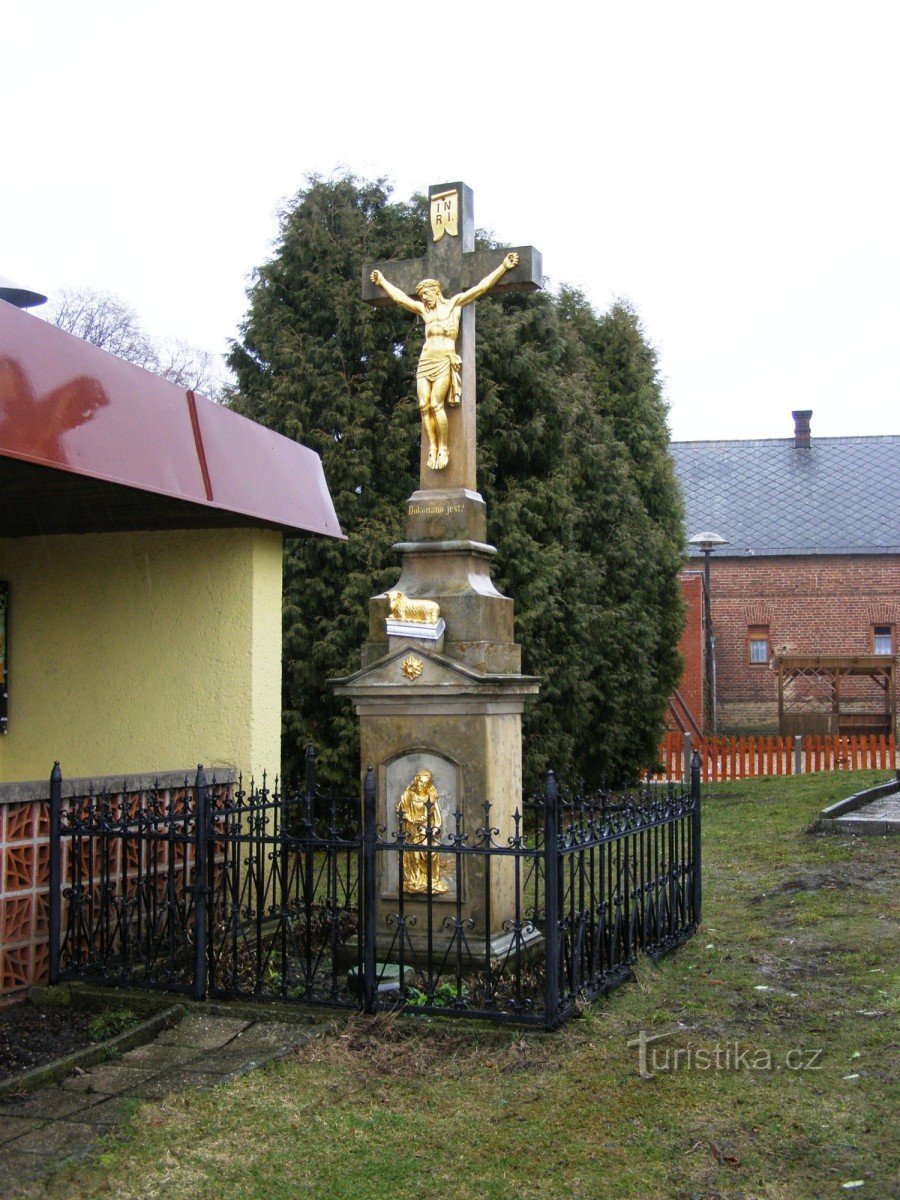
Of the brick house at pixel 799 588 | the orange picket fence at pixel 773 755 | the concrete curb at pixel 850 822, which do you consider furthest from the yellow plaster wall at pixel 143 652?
the brick house at pixel 799 588

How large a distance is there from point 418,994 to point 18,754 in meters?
4.44

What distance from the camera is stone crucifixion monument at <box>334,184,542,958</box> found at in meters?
6.64

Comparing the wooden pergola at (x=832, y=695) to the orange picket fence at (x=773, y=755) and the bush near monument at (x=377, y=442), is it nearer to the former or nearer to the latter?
the orange picket fence at (x=773, y=755)

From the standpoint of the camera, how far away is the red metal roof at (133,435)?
5.73 meters

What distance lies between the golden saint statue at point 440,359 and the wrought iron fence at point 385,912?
87.6 inches

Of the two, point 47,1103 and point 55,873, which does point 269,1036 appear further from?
point 55,873

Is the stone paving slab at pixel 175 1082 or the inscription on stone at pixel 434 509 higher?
the inscription on stone at pixel 434 509

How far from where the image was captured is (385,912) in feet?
22.6

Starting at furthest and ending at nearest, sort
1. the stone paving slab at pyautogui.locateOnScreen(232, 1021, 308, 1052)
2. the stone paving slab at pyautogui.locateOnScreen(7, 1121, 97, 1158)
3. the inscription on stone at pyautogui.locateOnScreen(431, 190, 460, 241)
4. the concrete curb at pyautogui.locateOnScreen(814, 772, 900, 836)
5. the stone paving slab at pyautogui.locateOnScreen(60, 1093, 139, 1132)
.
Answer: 1. the concrete curb at pyautogui.locateOnScreen(814, 772, 900, 836)
2. the inscription on stone at pyautogui.locateOnScreen(431, 190, 460, 241)
3. the stone paving slab at pyautogui.locateOnScreen(232, 1021, 308, 1052)
4. the stone paving slab at pyautogui.locateOnScreen(60, 1093, 139, 1132)
5. the stone paving slab at pyautogui.locateOnScreen(7, 1121, 97, 1158)

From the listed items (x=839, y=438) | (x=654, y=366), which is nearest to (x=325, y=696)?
(x=654, y=366)

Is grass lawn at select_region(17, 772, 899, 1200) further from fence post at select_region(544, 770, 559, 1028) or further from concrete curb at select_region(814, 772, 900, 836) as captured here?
concrete curb at select_region(814, 772, 900, 836)

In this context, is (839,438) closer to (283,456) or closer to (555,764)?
(555,764)

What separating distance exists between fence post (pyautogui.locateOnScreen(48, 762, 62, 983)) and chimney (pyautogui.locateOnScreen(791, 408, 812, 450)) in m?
32.5

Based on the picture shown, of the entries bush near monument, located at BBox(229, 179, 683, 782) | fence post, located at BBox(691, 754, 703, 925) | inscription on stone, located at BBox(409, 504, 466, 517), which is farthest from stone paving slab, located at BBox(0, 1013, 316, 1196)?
bush near monument, located at BBox(229, 179, 683, 782)
